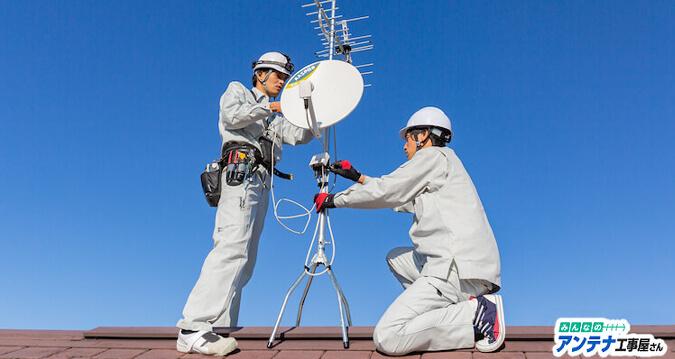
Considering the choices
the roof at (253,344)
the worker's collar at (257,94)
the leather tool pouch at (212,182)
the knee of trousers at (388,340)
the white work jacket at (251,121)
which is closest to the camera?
the knee of trousers at (388,340)

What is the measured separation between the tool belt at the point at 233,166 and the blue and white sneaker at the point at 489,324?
6.90ft

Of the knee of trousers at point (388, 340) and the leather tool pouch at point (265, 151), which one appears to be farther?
the leather tool pouch at point (265, 151)

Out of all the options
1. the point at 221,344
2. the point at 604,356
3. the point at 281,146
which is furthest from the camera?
the point at 281,146

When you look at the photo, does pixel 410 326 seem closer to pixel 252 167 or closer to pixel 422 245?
pixel 422 245

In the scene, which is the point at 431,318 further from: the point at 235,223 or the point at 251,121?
the point at 251,121

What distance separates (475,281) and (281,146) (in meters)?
2.15

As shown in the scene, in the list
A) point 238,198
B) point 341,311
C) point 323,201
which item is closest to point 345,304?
point 341,311

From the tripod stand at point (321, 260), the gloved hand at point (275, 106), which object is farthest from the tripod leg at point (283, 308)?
the gloved hand at point (275, 106)

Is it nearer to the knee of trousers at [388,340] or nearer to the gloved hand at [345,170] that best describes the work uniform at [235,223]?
the gloved hand at [345,170]

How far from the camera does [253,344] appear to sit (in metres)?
4.94

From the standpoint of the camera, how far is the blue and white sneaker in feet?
→ 14.3

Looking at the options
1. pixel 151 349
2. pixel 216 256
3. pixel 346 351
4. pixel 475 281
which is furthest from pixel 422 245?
pixel 151 349

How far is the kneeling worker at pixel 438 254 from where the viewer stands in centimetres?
440

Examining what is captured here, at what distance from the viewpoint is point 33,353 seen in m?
4.85
